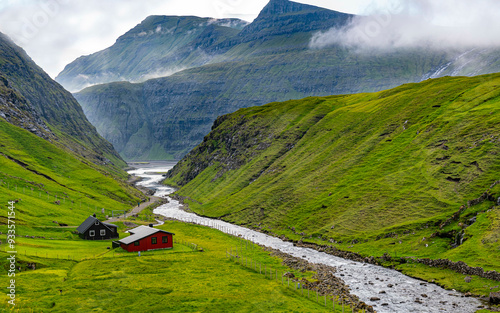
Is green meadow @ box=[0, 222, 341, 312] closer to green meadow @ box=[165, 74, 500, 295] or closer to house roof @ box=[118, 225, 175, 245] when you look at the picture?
house roof @ box=[118, 225, 175, 245]

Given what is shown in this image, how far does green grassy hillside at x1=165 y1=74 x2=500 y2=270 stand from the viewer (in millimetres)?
87312

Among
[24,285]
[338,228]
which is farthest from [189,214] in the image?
[24,285]

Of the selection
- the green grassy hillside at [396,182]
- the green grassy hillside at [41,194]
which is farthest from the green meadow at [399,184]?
the green grassy hillside at [41,194]

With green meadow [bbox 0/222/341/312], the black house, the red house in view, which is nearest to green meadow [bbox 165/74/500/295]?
green meadow [bbox 0/222/341/312]

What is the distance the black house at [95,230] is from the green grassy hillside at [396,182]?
52934 mm

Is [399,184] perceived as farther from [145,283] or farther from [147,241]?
[145,283]

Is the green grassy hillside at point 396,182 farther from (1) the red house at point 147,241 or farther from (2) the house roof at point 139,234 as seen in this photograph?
(2) the house roof at point 139,234

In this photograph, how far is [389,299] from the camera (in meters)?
64.6

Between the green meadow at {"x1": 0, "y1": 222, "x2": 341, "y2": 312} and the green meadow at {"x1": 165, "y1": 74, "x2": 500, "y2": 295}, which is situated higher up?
the green meadow at {"x1": 165, "y1": 74, "x2": 500, "y2": 295}

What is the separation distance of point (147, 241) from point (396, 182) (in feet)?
252

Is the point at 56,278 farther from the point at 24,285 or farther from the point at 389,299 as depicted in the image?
the point at 389,299

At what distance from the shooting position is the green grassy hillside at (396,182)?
87312mm

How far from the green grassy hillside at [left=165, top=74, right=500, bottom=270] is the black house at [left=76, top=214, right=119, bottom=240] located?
174ft

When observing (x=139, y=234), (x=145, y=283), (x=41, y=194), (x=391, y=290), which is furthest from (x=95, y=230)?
(x=391, y=290)
